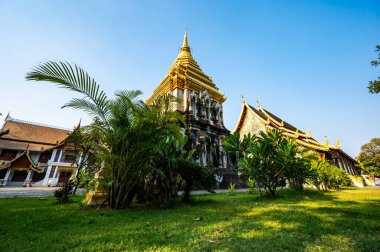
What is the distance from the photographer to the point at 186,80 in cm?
1498

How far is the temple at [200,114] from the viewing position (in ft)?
43.8

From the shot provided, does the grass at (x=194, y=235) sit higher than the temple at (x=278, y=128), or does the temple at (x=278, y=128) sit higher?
the temple at (x=278, y=128)

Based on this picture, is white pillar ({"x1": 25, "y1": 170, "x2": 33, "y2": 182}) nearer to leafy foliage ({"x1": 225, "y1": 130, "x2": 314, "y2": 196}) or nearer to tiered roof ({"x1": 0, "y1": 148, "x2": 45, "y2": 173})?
tiered roof ({"x1": 0, "y1": 148, "x2": 45, "y2": 173})

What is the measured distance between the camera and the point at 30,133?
22266 millimetres

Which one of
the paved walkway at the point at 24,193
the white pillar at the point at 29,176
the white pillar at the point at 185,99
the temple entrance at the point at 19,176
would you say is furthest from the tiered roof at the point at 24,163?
the white pillar at the point at 185,99

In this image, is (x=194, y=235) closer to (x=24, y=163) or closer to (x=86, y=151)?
(x=86, y=151)

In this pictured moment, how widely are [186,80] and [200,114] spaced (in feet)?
10.5

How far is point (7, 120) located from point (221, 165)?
27425 millimetres

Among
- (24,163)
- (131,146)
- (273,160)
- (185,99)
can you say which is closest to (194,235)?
(131,146)

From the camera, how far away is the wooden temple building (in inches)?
723

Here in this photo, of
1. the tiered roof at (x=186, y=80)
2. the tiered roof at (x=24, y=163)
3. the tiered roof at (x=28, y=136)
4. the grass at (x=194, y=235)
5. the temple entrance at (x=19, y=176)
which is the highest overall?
the tiered roof at (x=186, y=80)

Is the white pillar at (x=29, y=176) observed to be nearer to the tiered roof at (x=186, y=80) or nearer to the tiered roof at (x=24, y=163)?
the tiered roof at (x=24, y=163)

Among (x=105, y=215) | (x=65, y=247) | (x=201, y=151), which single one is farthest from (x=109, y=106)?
(x=201, y=151)

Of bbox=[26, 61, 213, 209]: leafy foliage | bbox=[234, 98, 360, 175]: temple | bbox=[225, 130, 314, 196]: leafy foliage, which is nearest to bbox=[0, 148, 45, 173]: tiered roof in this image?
bbox=[26, 61, 213, 209]: leafy foliage
